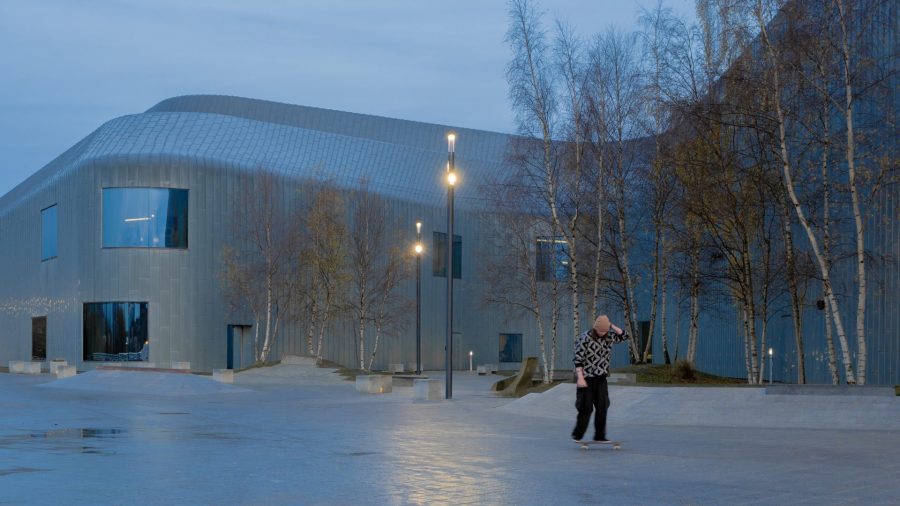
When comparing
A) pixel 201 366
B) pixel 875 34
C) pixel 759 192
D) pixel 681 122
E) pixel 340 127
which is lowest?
pixel 201 366

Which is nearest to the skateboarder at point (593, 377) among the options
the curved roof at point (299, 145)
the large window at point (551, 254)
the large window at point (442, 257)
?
the large window at point (551, 254)

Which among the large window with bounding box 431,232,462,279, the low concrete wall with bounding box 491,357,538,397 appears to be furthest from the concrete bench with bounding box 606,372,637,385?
the large window with bounding box 431,232,462,279

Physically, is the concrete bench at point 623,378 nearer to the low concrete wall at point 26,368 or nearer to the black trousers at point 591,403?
the black trousers at point 591,403

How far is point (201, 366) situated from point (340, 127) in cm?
2075

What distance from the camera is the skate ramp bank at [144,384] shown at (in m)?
30.4

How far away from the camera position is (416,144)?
226ft

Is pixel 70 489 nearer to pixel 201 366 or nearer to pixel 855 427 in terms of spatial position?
pixel 855 427

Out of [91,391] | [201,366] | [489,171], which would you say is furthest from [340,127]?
[91,391]

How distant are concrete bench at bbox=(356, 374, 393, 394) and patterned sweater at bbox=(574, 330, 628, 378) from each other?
1952 cm

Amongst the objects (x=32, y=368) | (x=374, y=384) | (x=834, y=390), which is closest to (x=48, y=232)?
(x=32, y=368)

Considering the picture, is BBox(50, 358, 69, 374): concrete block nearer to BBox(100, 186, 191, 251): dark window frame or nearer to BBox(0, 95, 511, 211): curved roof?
BBox(100, 186, 191, 251): dark window frame

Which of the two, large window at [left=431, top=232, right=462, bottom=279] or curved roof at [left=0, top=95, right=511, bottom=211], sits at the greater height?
curved roof at [left=0, top=95, right=511, bottom=211]

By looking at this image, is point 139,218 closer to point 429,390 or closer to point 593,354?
point 429,390

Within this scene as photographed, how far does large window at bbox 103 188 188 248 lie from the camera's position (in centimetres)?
5197
